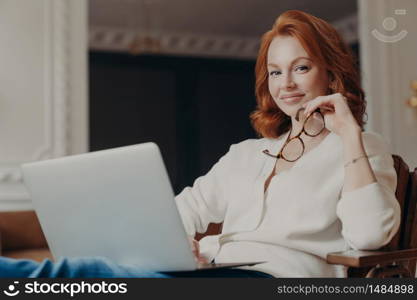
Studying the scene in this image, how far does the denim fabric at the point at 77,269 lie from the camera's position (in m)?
0.97

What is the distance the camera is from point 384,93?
13.1 feet

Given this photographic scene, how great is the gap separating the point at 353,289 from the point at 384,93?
123 inches

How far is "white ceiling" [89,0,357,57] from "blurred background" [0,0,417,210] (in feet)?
0.04

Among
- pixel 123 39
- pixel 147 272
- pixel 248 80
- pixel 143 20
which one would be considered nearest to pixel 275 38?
pixel 147 272

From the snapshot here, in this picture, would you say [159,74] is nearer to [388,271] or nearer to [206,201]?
[206,201]

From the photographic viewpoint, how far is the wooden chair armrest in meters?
1.14

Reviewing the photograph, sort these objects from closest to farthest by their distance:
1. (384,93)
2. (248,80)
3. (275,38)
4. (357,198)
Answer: (357,198), (275,38), (384,93), (248,80)

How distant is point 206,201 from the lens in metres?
1.62

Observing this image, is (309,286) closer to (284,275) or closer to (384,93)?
(284,275)

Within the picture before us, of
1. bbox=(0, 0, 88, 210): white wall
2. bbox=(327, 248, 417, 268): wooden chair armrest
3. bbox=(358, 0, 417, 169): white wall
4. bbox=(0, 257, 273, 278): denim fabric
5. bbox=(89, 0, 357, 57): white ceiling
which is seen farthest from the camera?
bbox=(89, 0, 357, 57): white ceiling

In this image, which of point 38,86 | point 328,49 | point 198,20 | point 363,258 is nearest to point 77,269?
point 363,258
